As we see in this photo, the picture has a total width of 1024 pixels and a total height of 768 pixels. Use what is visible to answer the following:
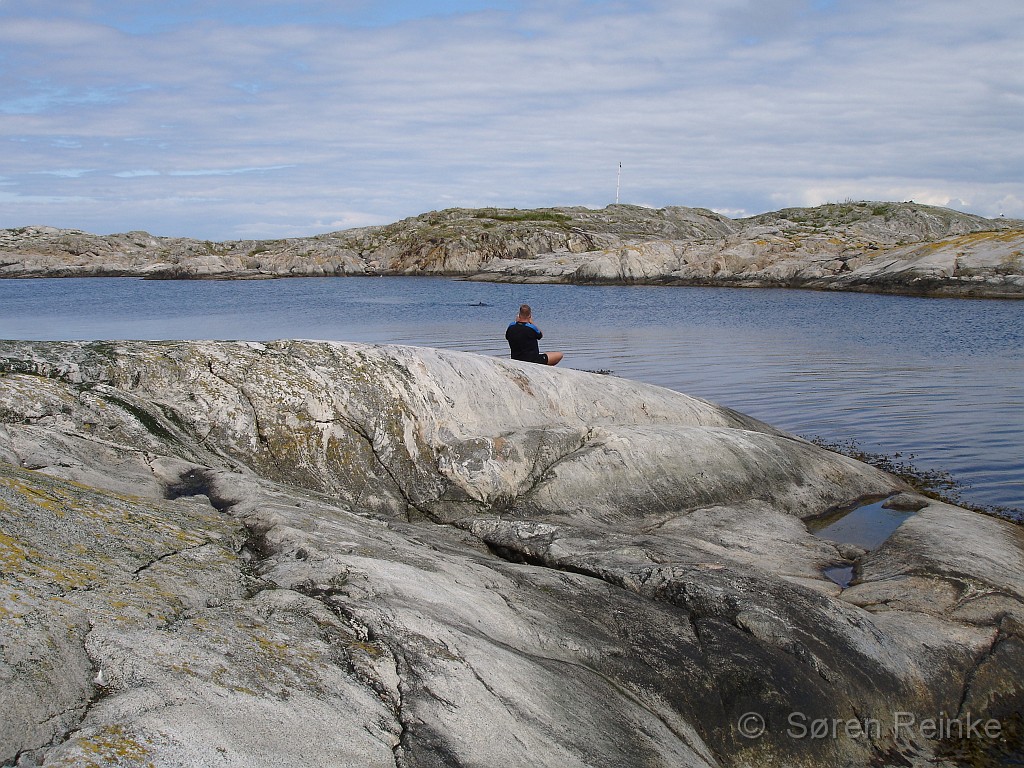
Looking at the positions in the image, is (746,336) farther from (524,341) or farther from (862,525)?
(862,525)

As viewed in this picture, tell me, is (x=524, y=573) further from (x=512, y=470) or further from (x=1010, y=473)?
(x=1010, y=473)

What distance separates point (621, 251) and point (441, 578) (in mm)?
79399

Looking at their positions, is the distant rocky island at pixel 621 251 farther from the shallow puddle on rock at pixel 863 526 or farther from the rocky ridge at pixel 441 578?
the rocky ridge at pixel 441 578

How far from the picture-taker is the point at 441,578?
594cm

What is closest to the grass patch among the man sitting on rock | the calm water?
the calm water

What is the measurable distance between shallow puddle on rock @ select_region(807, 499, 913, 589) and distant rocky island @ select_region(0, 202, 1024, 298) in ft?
162

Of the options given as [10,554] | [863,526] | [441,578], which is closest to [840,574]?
[863,526]

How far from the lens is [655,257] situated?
81.1 meters

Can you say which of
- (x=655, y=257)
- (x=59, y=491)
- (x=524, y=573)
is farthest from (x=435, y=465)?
(x=655, y=257)

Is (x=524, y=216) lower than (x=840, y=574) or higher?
higher

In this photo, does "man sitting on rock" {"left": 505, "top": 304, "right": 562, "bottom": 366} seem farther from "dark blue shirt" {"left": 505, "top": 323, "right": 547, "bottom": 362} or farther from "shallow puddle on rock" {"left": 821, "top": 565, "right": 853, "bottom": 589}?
"shallow puddle on rock" {"left": 821, "top": 565, "right": 853, "bottom": 589}

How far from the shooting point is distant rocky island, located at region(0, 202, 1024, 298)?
60.2 meters

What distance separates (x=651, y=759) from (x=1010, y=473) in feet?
38.6
